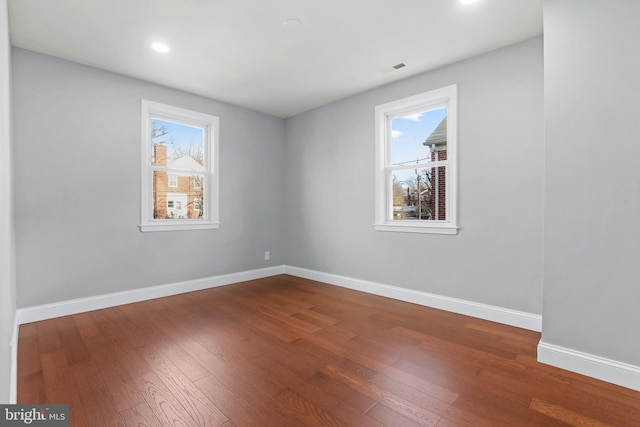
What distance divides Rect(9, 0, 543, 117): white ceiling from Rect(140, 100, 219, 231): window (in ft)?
1.78

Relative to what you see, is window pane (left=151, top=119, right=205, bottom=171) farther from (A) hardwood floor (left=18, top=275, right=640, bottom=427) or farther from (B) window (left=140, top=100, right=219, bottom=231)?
(A) hardwood floor (left=18, top=275, right=640, bottom=427)

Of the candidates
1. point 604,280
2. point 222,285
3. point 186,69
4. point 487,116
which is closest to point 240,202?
point 222,285

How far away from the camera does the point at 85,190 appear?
3188 millimetres

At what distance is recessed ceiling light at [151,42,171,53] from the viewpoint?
9.17 ft

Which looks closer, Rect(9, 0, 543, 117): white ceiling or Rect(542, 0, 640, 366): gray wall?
Rect(542, 0, 640, 366): gray wall

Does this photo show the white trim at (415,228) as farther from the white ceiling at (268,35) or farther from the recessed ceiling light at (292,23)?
the recessed ceiling light at (292,23)

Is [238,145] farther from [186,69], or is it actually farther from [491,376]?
[491,376]

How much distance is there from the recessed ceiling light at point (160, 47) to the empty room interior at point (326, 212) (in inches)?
0.9

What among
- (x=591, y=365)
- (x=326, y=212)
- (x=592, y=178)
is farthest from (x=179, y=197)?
(x=591, y=365)

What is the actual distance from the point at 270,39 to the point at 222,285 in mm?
3173

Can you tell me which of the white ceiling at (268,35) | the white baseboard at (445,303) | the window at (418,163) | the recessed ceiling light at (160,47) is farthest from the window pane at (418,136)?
the recessed ceiling light at (160,47)

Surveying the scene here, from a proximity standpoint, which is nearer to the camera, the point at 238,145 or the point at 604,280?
the point at 604,280

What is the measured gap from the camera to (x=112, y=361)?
215cm

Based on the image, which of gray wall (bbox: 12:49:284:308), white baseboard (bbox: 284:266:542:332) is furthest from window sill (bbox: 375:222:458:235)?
gray wall (bbox: 12:49:284:308)
